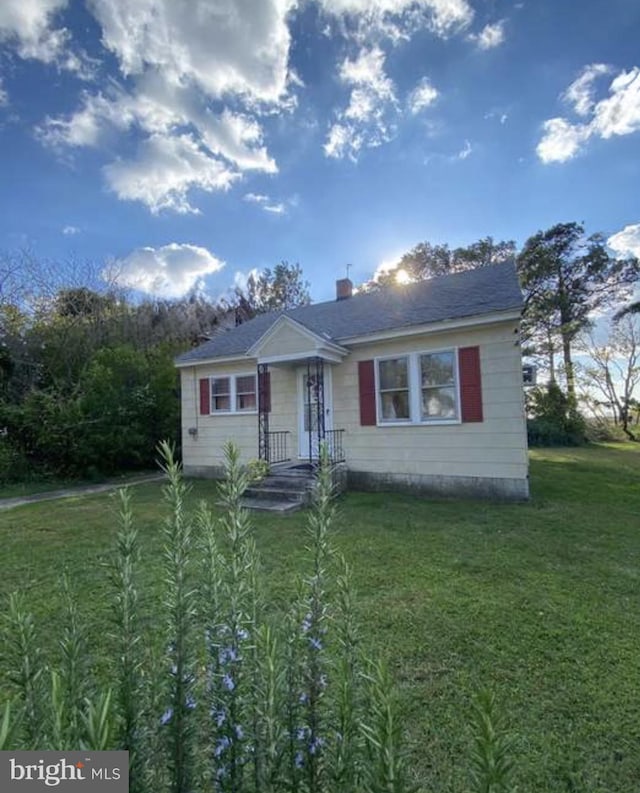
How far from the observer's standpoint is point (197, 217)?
11852mm

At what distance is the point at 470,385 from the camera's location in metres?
7.68

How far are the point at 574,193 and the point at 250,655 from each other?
12.2 metres

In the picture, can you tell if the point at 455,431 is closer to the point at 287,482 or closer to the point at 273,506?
the point at 287,482

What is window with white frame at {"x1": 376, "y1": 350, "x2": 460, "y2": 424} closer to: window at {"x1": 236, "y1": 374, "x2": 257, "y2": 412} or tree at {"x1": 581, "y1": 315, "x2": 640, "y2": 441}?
window at {"x1": 236, "y1": 374, "x2": 257, "y2": 412}

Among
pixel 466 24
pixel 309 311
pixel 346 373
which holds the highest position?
pixel 466 24

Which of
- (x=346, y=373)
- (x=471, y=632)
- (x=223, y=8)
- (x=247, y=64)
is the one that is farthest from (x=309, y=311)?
(x=471, y=632)

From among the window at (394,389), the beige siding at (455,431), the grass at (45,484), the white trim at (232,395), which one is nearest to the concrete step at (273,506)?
the beige siding at (455,431)

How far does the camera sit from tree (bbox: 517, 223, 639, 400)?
2094cm

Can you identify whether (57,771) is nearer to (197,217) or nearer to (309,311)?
(309,311)

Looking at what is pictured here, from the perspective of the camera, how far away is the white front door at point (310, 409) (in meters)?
9.27

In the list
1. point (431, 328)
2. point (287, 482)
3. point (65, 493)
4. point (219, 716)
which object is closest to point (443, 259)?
point (431, 328)

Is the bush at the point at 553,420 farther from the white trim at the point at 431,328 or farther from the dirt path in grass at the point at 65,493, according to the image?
the dirt path in grass at the point at 65,493

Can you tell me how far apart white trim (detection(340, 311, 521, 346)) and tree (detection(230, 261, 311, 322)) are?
18.1 m

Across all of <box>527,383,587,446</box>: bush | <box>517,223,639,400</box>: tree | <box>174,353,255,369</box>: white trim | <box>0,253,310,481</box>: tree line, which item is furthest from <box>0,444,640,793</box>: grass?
<box>517,223,639,400</box>: tree
